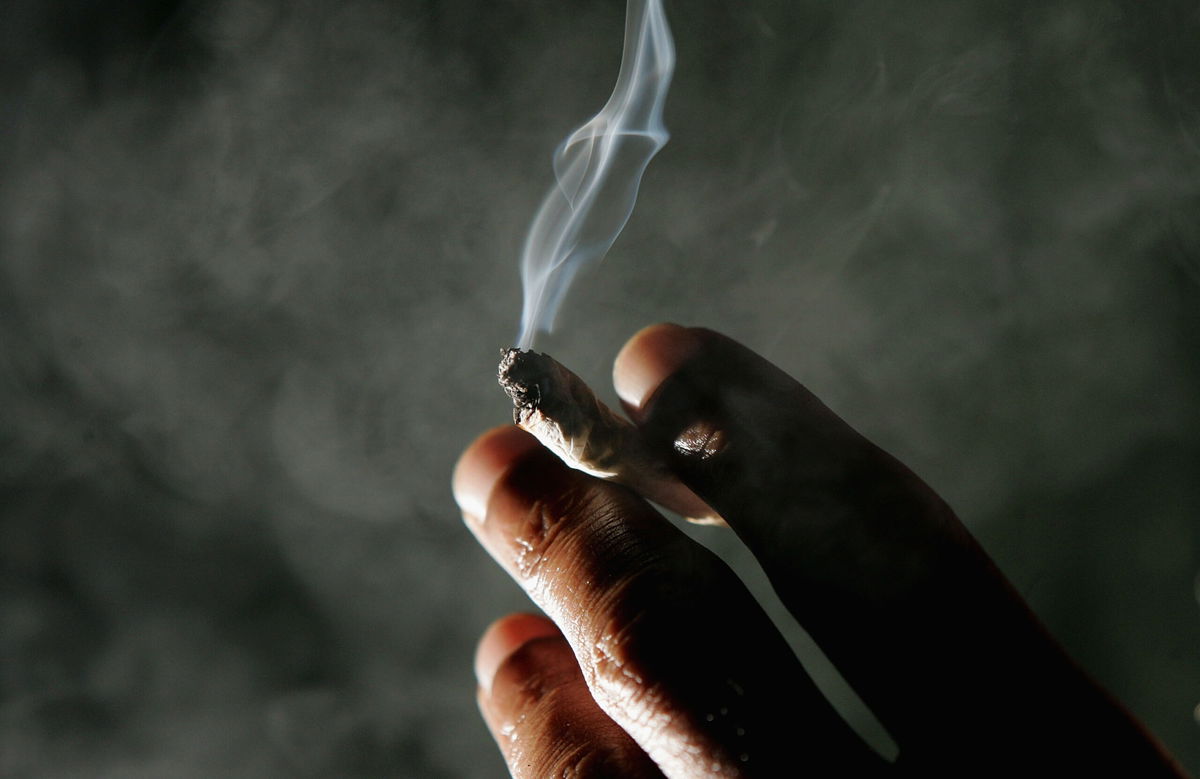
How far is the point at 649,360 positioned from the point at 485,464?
301mm

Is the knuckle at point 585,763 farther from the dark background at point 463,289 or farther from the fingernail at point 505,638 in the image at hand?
the dark background at point 463,289

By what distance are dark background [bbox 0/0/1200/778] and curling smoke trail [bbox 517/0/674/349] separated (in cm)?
6

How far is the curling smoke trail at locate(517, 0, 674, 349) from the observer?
53.4 inches

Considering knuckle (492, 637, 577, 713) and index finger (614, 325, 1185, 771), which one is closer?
index finger (614, 325, 1185, 771)

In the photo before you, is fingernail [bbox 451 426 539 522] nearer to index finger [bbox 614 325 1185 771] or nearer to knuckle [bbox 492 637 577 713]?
index finger [bbox 614 325 1185 771]

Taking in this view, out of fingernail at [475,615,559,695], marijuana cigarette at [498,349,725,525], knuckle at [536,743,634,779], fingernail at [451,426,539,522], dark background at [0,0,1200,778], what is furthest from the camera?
dark background at [0,0,1200,778]

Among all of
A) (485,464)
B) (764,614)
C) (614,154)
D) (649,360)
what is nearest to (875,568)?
(764,614)

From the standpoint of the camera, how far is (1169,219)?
1.46 metres

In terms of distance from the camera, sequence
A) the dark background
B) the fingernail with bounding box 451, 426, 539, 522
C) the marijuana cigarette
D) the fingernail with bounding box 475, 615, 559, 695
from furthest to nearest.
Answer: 1. the dark background
2. the fingernail with bounding box 475, 615, 559, 695
3. the fingernail with bounding box 451, 426, 539, 522
4. the marijuana cigarette

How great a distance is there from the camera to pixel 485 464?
1.04 m

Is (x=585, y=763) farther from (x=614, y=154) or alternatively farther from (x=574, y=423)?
(x=614, y=154)

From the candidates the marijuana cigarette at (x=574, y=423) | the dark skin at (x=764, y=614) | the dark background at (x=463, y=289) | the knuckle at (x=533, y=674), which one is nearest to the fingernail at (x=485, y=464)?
the dark skin at (x=764, y=614)

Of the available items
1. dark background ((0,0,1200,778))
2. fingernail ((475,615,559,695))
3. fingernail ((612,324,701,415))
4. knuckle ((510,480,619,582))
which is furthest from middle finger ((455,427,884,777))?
dark background ((0,0,1200,778))

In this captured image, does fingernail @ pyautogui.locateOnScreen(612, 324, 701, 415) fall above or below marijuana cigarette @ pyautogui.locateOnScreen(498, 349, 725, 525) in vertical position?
above
